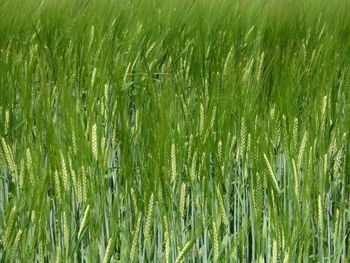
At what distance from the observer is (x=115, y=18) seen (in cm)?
212

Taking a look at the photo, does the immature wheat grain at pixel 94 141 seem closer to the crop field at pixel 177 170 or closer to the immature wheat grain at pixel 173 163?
the crop field at pixel 177 170

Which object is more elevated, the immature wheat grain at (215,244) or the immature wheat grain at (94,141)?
the immature wheat grain at (94,141)

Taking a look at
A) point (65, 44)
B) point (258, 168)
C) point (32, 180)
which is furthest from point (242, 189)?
point (65, 44)

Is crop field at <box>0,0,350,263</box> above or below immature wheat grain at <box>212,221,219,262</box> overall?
above

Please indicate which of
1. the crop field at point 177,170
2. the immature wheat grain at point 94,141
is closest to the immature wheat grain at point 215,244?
the crop field at point 177,170

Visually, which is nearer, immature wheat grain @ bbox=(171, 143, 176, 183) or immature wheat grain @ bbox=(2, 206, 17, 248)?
immature wheat grain @ bbox=(2, 206, 17, 248)

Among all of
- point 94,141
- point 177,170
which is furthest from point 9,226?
point 177,170

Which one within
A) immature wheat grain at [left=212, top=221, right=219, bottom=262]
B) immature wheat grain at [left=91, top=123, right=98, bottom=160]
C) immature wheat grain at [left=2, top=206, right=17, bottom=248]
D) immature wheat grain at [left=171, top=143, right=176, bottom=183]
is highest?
immature wheat grain at [left=91, top=123, right=98, bottom=160]

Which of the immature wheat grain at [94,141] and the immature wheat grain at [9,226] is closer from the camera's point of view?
the immature wheat grain at [9,226]

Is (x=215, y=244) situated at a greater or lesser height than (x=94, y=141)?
lesser

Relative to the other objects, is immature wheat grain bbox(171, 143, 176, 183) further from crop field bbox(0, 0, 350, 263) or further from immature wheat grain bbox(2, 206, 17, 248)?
immature wheat grain bbox(2, 206, 17, 248)

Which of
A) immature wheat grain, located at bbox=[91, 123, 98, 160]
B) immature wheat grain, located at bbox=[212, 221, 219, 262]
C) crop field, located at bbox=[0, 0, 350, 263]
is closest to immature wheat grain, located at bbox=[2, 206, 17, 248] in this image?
crop field, located at bbox=[0, 0, 350, 263]

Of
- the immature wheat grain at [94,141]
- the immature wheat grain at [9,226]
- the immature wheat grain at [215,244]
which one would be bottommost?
the immature wheat grain at [215,244]

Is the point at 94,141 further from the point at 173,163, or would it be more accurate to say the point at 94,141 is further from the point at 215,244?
the point at 215,244
